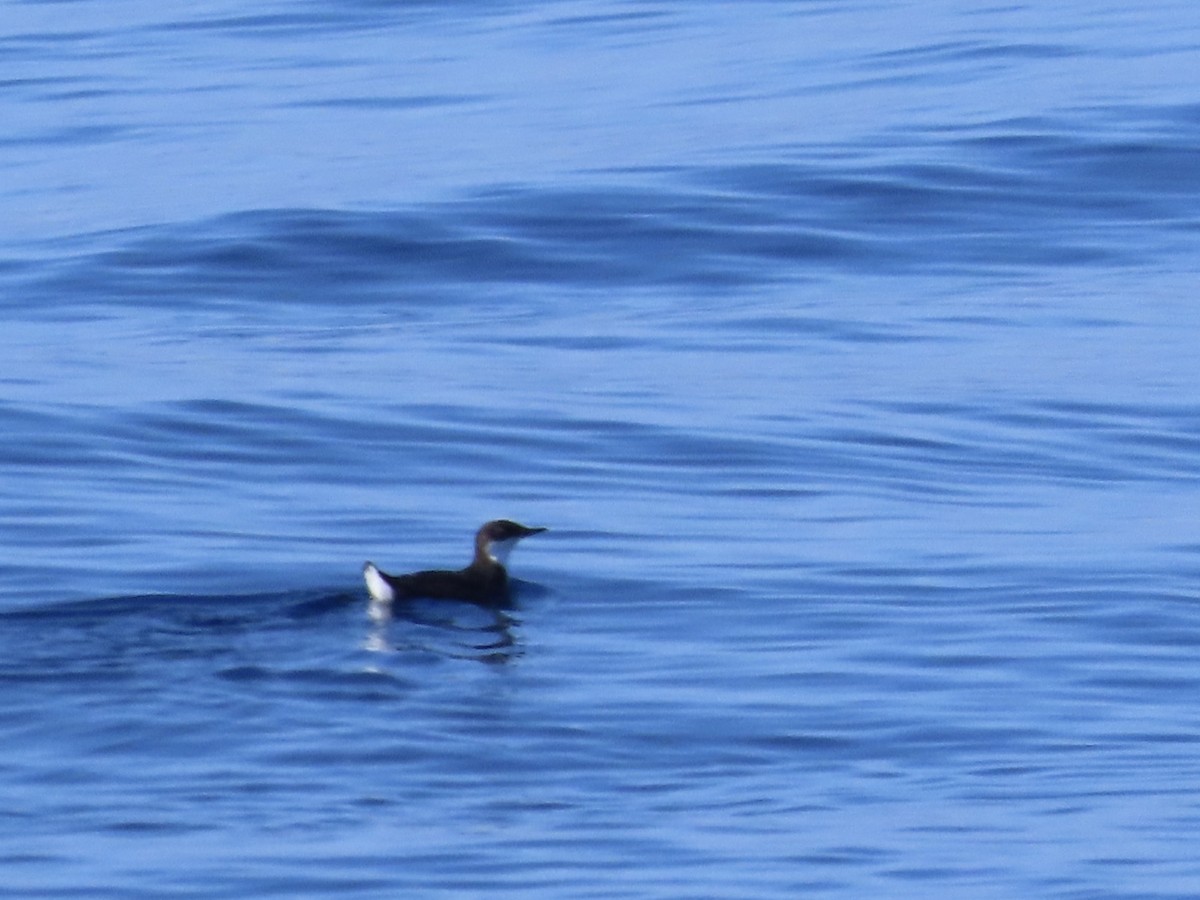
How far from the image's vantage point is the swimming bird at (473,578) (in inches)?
467

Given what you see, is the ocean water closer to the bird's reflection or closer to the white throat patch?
the bird's reflection

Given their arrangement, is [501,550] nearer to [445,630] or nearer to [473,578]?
[473,578]

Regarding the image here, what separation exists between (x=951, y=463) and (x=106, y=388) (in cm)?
497

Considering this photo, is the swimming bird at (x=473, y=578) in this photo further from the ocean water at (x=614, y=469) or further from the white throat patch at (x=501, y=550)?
the ocean water at (x=614, y=469)

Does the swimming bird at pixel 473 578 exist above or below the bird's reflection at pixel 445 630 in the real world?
above

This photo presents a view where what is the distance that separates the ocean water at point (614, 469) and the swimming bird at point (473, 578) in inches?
4.9

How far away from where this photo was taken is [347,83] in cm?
2969

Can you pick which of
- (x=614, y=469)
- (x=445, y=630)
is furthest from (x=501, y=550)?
(x=614, y=469)

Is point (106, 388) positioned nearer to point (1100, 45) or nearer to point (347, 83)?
point (347, 83)

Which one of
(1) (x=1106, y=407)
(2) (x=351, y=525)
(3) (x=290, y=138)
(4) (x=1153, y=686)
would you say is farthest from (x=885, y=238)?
(4) (x=1153, y=686)

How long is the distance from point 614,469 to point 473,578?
2763 millimetres

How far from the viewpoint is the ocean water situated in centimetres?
910

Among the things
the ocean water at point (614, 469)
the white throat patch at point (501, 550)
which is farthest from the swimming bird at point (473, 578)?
the ocean water at point (614, 469)

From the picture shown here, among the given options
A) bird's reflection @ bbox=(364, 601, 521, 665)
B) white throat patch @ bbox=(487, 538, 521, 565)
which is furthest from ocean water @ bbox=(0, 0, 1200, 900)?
white throat patch @ bbox=(487, 538, 521, 565)
